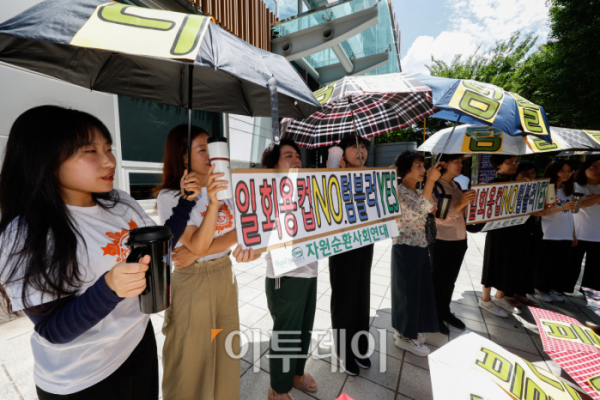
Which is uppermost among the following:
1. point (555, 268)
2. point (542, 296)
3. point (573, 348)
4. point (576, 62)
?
point (576, 62)

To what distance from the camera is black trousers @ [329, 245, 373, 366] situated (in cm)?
225

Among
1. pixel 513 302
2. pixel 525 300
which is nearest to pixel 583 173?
pixel 525 300

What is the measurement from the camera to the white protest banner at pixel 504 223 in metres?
3.22

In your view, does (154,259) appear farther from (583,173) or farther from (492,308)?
(583,173)

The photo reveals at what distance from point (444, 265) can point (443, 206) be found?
921 millimetres

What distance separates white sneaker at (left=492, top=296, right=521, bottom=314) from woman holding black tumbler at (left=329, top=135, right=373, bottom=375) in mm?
2573

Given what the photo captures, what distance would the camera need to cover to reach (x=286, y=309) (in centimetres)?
193

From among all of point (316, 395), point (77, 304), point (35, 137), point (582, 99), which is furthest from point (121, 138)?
point (582, 99)

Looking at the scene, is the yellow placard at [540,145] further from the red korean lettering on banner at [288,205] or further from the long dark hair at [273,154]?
the red korean lettering on banner at [288,205]

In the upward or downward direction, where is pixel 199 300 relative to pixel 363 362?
upward

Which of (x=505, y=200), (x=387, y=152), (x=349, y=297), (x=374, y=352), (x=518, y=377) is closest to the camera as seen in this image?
(x=518, y=377)

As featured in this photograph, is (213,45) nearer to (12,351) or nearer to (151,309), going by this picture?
(151,309)

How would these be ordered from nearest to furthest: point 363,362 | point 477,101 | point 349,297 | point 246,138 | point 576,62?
point 477,101, point 349,297, point 363,362, point 576,62, point 246,138

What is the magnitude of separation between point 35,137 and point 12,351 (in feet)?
10.2
